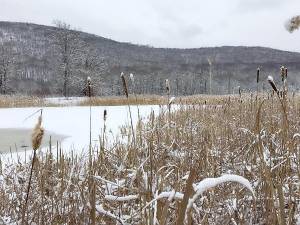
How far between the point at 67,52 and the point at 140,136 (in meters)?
47.7

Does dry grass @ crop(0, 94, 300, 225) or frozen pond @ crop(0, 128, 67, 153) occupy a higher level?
dry grass @ crop(0, 94, 300, 225)

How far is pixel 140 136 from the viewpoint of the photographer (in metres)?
2.44

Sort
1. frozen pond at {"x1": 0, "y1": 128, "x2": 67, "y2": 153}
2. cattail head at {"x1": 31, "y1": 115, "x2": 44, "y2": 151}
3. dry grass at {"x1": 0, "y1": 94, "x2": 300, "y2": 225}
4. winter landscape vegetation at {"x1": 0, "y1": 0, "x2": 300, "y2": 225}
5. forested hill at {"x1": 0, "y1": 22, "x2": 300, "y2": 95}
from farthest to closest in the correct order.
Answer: forested hill at {"x1": 0, "y1": 22, "x2": 300, "y2": 95} < frozen pond at {"x1": 0, "y1": 128, "x2": 67, "y2": 153} < winter landscape vegetation at {"x1": 0, "y1": 0, "x2": 300, "y2": 225} < dry grass at {"x1": 0, "y1": 94, "x2": 300, "y2": 225} < cattail head at {"x1": 31, "y1": 115, "x2": 44, "y2": 151}

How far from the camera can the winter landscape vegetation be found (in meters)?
1.77

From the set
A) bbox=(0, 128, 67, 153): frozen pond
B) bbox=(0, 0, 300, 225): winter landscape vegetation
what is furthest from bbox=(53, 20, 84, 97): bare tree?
bbox=(0, 128, 67, 153): frozen pond

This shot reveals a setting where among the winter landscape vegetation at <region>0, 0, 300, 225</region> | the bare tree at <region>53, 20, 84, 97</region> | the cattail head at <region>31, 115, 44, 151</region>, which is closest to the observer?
the cattail head at <region>31, 115, 44, 151</region>

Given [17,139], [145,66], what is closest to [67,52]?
[17,139]

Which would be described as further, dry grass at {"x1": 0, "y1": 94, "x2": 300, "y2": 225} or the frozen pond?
the frozen pond

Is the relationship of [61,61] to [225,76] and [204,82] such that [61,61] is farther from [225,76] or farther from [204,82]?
[225,76]

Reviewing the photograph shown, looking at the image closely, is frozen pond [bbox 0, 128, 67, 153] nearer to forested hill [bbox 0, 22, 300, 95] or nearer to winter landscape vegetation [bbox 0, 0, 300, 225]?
winter landscape vegetation [bbox 0, 0, 300, 225]

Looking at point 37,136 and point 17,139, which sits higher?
point 37,136

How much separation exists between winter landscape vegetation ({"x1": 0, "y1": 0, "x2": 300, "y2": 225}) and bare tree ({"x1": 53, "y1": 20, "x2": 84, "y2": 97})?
0.51 feet

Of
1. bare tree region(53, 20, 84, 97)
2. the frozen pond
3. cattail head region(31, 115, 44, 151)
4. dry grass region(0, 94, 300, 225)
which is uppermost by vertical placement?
bare tree region(53, 20, 84, 97)

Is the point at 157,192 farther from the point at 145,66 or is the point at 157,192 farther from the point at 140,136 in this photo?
the point at 145,66
